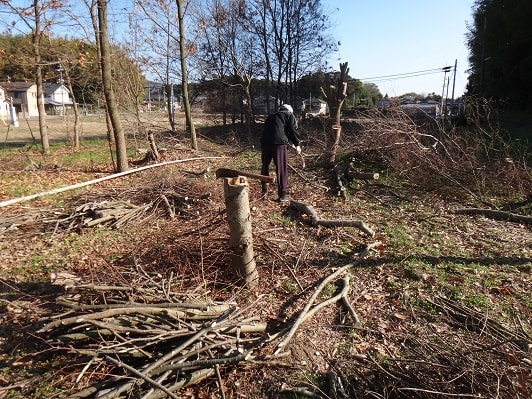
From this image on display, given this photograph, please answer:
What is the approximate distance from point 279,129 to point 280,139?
18 cm

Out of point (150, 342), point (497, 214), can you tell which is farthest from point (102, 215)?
point (497, 214)

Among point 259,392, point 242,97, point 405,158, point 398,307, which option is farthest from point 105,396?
point 242,97

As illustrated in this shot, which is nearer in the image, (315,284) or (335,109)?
(315,284)

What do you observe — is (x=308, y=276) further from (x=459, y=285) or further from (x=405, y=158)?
(x=405, y=158)

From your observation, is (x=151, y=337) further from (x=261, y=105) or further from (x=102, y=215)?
(x=261, y=105)

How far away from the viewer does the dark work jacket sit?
265 inches

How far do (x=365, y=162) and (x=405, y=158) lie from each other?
931mm

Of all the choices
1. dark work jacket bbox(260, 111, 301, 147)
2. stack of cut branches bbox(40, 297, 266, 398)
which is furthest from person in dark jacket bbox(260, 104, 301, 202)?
stack of cut branches bbox(40, 297, 266, 398)

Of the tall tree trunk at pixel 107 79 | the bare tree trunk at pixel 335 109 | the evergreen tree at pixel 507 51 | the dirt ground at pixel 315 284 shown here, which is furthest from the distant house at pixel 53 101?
the dirt ground at pixel 315 284

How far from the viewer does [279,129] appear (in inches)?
266

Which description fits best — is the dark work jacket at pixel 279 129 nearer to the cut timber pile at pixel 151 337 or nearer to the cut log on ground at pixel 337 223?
the cut log on ground at pixel 337 223

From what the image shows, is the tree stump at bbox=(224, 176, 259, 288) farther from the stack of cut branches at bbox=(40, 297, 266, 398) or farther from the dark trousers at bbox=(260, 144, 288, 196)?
the dark trousers at bbox=(260, 144, 288, 196)

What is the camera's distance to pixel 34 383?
111 inches

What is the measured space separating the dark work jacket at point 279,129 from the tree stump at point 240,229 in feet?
9.02
